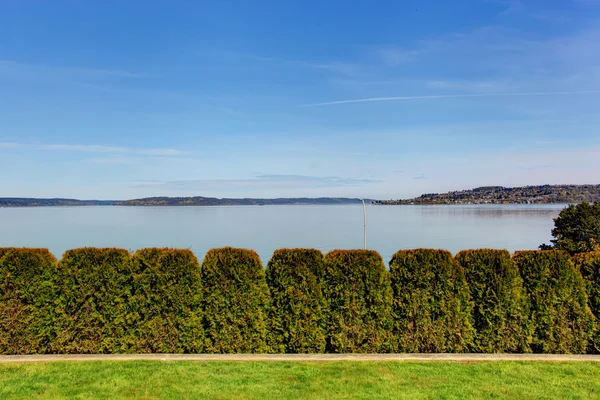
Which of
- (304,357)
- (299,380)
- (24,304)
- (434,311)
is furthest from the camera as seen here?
(434,311)

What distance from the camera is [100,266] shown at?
663cm

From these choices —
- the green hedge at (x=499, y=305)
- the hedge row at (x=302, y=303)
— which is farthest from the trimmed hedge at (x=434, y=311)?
the green hedge at (x=499, y=305)

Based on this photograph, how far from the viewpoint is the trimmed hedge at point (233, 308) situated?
260 inches

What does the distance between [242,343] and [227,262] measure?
123cm

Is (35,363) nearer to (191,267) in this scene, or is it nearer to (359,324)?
(191,267)

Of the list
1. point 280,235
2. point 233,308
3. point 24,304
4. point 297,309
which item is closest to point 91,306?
point 24,304

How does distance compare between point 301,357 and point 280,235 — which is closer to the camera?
point 301,357

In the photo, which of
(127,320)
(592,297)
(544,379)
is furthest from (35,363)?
(592,297)

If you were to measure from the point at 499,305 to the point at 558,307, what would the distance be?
90 cm

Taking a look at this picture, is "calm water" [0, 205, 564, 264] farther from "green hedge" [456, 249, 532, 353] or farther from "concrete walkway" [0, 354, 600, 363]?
"green hedge" [456, 249, 532, 353]

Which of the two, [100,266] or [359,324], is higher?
[100,266]

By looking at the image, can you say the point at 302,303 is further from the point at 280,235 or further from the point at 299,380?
the point at 280,235

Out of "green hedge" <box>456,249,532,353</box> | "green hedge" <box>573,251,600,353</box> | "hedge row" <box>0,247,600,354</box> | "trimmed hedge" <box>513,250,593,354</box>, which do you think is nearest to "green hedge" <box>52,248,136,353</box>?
"hedge row" <box>0,247,600,354</box>

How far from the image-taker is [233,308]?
6.61 metres
